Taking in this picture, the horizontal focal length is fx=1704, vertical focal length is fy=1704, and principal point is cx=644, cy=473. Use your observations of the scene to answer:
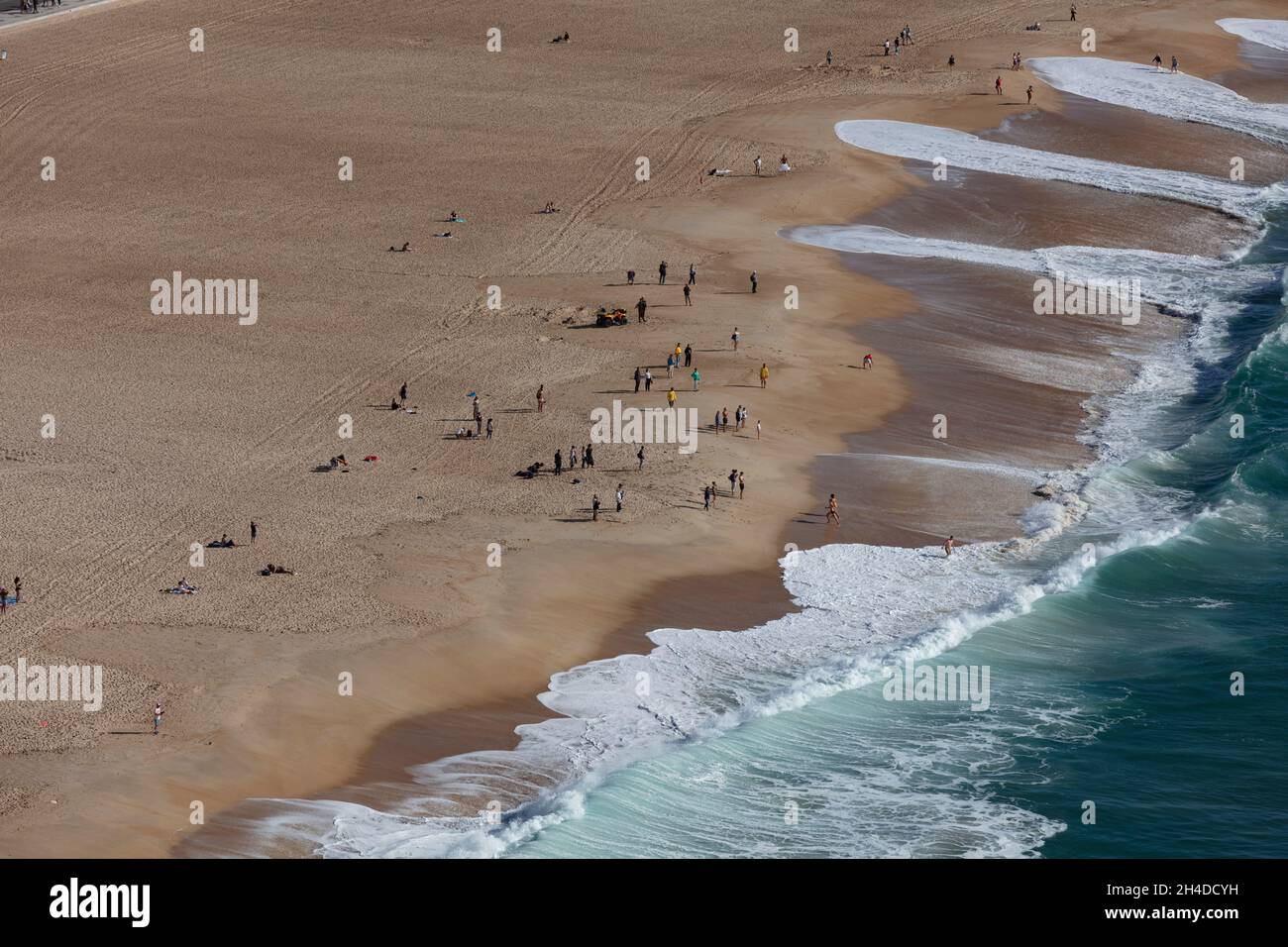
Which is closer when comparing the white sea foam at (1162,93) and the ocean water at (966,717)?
the ocean water at (966,717)

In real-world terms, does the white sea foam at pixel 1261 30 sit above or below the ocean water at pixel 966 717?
above

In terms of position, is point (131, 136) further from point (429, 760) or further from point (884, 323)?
point (429, 760)

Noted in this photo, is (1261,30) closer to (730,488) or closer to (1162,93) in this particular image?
(1162,93)

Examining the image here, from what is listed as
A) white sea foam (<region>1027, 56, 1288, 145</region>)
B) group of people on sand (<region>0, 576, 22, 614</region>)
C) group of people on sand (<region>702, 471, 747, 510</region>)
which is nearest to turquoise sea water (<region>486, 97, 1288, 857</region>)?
group of people on sand (<region>702, 471, 747, 510</region>)

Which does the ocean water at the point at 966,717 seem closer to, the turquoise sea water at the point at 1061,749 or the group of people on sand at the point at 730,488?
the turquoise sea water at the point at 1061,749

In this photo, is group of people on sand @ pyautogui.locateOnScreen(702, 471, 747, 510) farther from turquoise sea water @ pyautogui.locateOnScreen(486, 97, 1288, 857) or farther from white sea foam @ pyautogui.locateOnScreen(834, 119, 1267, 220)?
white sea foam @ pyautogui.locateOnScreen(834, 119, 1267, 220)

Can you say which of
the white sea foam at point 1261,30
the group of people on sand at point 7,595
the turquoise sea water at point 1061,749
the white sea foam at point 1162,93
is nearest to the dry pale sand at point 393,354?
the group of people on sand at point 7,595
